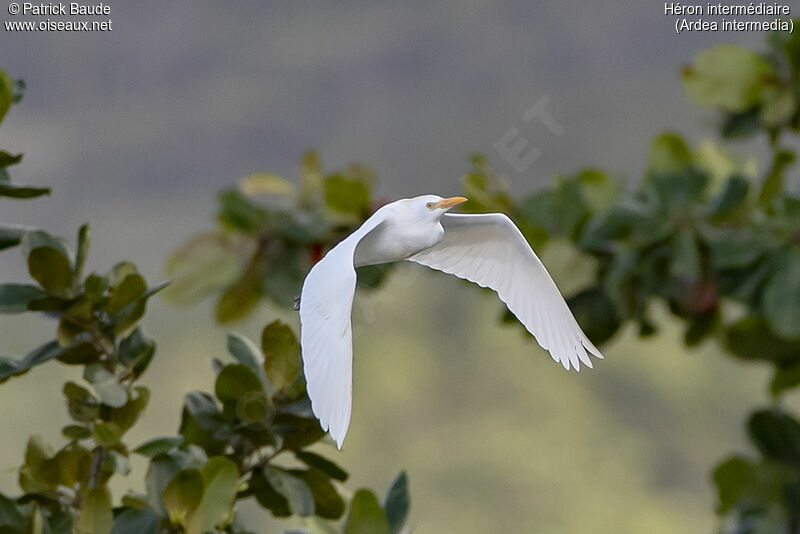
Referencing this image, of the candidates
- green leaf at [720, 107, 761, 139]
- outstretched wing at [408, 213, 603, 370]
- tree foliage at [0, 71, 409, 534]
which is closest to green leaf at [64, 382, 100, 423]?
tree foliage at [0, 71, 409, 534]

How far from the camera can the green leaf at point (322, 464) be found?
0.54 m

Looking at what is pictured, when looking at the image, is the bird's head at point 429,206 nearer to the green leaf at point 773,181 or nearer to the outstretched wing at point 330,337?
the outstretched wing at point 330,337

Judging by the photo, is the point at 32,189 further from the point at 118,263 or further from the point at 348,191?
the point at 348,191

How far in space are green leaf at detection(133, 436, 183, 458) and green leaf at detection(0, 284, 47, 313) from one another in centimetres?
11

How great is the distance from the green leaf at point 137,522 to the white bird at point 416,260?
22 cm

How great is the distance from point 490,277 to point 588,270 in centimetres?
59

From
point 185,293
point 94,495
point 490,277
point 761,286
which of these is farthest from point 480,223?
point 761,286

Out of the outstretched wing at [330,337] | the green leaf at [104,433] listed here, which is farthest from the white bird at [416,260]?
the green leaf at [104,433]

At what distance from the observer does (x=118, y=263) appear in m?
0.53

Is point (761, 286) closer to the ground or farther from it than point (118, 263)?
closer to the ground

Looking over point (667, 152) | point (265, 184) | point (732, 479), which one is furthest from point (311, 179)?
point (732, 479)

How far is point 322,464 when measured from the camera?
54 centimetres

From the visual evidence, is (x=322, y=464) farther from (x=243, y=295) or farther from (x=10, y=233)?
(x=243, y=295)

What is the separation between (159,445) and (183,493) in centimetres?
5
